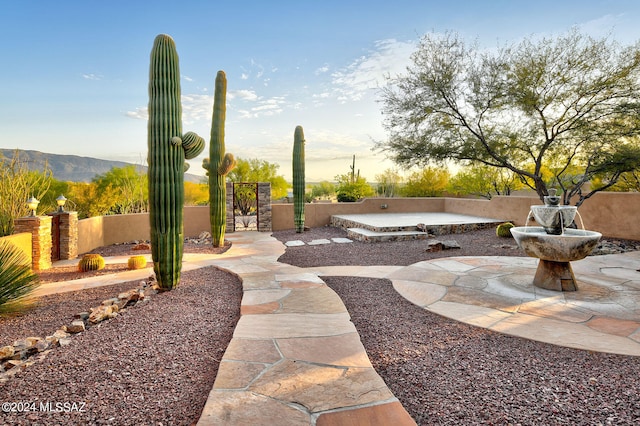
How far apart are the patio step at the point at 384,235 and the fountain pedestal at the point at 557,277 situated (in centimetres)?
514

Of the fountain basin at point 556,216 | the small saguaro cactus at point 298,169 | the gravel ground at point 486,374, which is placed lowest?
the gravel ground at point 486,374

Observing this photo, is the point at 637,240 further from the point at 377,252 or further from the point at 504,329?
the point at 504,329

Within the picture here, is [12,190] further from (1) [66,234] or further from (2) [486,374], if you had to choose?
(2) [486,374]

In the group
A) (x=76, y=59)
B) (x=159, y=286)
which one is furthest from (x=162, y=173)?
(x=76, y=59)

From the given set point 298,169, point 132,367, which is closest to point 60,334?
point 132,367

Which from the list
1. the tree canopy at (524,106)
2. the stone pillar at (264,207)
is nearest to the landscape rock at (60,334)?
the stone pillar at (264,207)

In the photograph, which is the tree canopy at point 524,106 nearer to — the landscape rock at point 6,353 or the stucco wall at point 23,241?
the stucco wall at point 23,241

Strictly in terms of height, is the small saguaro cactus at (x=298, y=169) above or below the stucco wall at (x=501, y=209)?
above

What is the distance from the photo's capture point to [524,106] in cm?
1012

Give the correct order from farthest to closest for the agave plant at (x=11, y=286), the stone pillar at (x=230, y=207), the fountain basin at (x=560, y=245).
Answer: the stone pillar at (x=230, y=207)
the fountain basin at (x=560, y=245)
the agave plant at (x=11, y=286)

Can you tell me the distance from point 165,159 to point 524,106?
10343 mm

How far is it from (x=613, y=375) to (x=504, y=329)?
0.89m

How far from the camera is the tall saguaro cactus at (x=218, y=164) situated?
8.94 meters

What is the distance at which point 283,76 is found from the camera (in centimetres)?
1233
